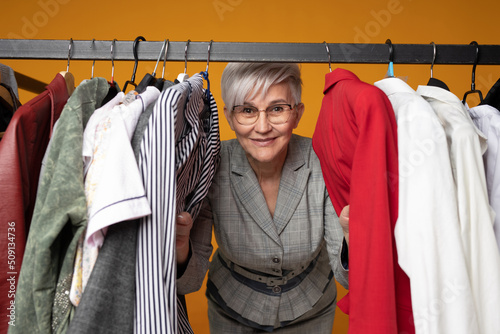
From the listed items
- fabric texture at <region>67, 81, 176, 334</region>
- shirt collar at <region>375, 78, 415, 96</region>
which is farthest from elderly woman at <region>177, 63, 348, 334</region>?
fabric texture at <region>67, 81, 176, 334</region>

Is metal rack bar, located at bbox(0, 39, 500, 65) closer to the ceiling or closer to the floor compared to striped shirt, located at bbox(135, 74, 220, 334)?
closer to the ceiling

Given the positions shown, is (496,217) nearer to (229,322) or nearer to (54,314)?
(54,314)

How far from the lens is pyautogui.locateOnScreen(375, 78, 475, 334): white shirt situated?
33.5 inches

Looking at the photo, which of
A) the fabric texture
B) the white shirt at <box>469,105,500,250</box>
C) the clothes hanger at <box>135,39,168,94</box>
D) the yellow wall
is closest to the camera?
the fabric texture

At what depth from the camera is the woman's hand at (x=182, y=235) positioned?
1.19m

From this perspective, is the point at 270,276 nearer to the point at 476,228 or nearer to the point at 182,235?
the point at 182,235

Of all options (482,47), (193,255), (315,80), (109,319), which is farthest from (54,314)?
(315,80)

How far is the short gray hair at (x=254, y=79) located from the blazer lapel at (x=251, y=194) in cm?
23

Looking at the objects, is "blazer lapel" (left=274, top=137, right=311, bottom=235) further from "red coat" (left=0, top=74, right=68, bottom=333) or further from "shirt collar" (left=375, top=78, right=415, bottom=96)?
"red coat" (left=0, top=74, right=68, bottom=333)

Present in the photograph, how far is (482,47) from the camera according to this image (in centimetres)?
126

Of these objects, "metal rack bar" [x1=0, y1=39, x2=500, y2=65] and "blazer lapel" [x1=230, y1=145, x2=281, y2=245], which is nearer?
"metal rack bar" [x1=0, y1=39, x2=500, y2=65]

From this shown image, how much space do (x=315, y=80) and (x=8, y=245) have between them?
7.77 feet

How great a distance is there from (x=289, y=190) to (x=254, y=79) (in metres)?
0.42

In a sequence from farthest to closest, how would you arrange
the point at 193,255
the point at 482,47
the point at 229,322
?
the point at 229,322
the point at 193,255
the point at 482,47
